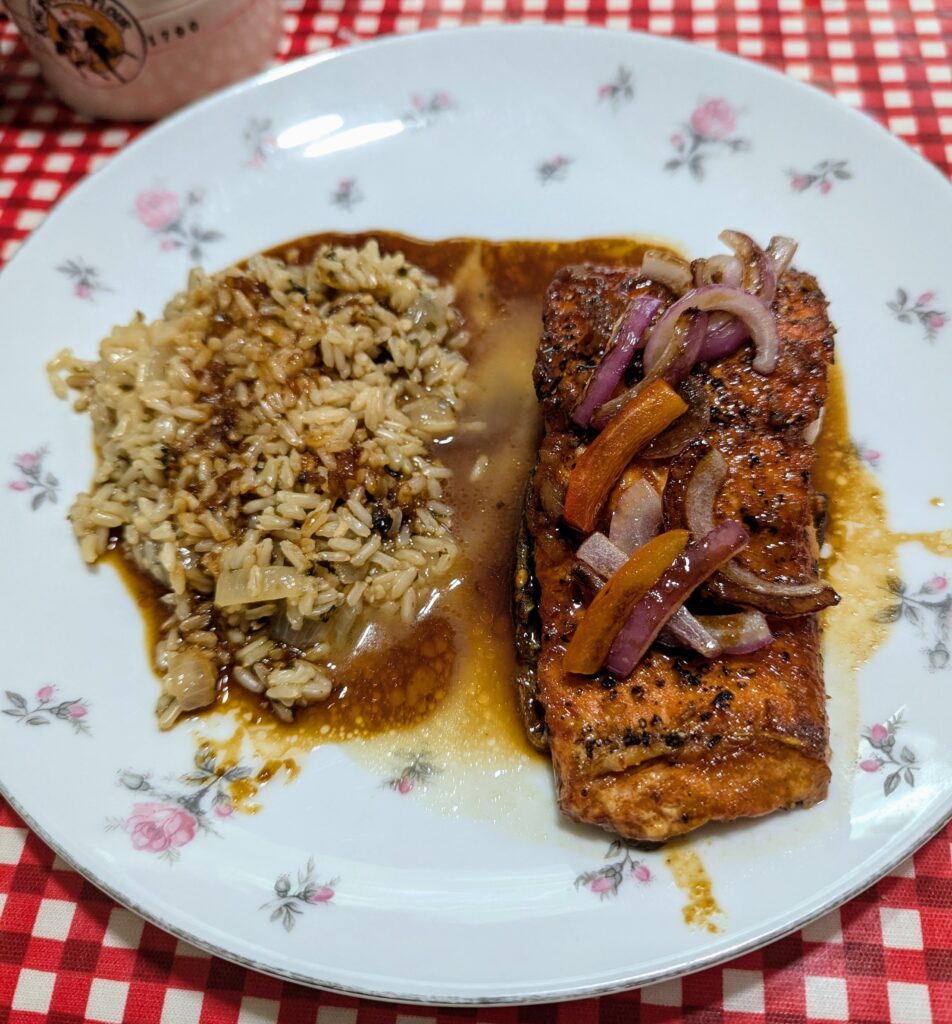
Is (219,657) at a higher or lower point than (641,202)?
lower

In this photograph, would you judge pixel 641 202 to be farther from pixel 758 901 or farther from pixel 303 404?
pixel 758 901

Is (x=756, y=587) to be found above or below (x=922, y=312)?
below

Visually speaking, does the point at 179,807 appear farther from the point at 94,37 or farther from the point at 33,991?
the point at 94,37

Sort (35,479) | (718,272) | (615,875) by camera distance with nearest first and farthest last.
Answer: (615,875) → (718,272) → (35,479)

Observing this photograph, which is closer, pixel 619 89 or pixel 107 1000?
pixel 107 1000

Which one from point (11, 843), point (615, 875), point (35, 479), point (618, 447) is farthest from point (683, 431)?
point (11, 843)

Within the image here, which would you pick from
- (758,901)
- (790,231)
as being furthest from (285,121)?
(758,901)

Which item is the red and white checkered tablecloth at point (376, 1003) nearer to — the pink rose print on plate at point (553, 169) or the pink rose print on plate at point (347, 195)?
the pink rose print on plate at point (347, 195)
